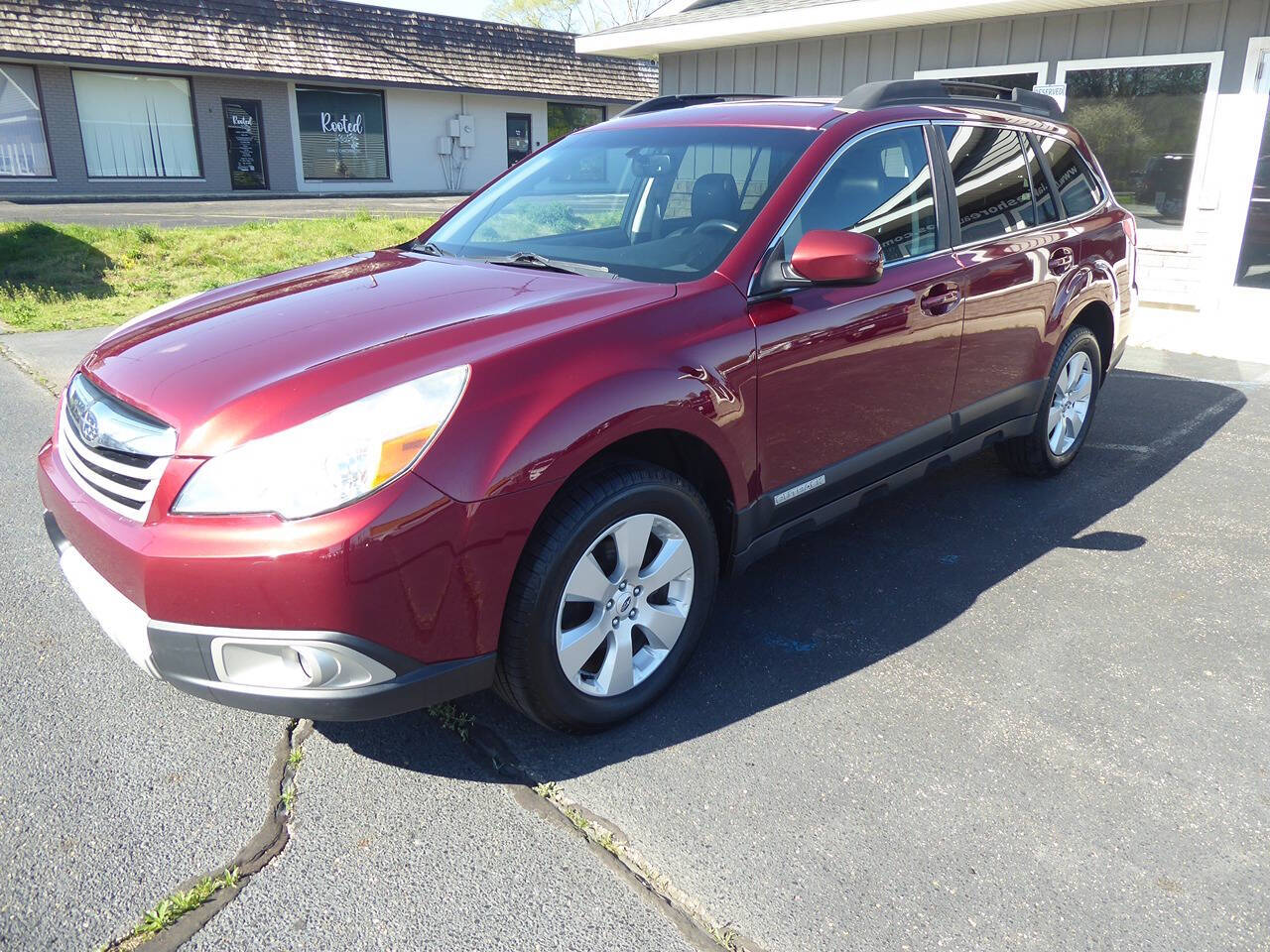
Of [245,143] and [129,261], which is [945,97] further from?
[245,143]

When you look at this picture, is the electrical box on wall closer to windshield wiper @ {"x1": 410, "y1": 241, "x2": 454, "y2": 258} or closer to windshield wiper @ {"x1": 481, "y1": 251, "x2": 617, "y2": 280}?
windshield wiper @ {"x1": 410, "y1": 241, "x2": 454, "y2": 258}

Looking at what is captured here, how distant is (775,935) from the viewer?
84.0 inches

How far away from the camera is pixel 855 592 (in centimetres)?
378

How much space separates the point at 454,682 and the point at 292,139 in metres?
27.9

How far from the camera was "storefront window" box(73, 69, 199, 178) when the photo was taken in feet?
78.0

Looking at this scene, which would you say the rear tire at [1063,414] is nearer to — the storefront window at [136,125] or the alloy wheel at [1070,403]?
the alloy wheel at [1070,403]

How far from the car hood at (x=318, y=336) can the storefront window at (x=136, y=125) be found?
2491cm

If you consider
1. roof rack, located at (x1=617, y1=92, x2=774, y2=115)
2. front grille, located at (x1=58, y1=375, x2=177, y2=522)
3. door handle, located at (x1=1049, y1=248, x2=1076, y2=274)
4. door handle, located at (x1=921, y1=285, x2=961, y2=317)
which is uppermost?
roof rack, located at (x1=617, y1=92, x2=774, y2=115)

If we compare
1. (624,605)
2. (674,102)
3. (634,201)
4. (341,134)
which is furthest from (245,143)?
(624,605)

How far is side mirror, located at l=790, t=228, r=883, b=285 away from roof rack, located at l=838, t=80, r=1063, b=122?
0.89m

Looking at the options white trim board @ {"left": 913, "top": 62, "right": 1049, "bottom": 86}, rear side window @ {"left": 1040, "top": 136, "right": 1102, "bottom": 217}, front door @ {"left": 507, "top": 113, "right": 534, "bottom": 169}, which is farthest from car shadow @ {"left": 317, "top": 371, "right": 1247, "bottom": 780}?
front door @ {"left": 507, "top": 113, "right": 534, "bottom": 169}

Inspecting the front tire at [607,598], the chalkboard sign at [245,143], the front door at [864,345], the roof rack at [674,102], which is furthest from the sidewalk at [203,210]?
the front tire at [607,598]

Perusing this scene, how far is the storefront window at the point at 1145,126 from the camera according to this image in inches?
361

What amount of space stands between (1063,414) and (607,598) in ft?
10.5
